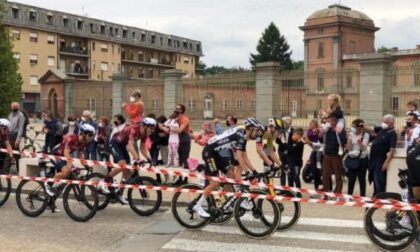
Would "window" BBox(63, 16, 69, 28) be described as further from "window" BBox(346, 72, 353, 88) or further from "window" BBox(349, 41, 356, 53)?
"window" BBox(346, 72, 353, 88)

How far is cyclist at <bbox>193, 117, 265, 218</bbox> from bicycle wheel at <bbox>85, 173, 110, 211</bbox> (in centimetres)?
198

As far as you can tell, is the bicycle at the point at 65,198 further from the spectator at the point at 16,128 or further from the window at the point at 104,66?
the window at the point at 104,66

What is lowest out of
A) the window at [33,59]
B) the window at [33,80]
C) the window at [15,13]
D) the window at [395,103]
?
the window at [395,103]

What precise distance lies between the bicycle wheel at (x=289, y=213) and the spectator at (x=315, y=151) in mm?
3485

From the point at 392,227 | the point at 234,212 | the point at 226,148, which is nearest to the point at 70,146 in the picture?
the point at 226,148

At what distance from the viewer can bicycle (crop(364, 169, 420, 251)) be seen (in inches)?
287

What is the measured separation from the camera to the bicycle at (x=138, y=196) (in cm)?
970

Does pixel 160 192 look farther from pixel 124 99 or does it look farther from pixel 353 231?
pixel 124 99

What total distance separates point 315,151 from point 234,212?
4.48 metres

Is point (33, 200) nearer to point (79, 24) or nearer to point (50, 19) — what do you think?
point (50, 19)

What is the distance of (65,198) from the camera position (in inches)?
371

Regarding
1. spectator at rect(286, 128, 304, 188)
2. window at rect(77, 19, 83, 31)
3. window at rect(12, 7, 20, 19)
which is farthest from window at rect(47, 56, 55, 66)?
spectator at rect(286, 128, 304, 188)

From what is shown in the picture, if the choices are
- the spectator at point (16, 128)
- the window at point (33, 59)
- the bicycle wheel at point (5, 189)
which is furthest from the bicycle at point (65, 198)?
the window at point (33, 59)

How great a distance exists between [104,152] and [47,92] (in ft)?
80.1
